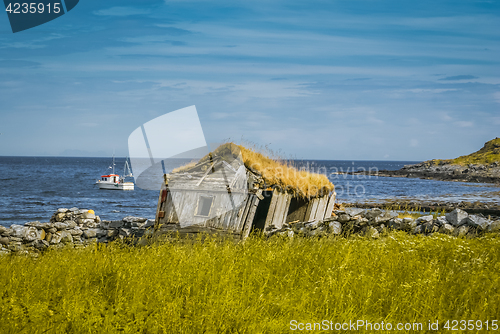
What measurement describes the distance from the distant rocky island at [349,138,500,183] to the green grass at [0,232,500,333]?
75.1m

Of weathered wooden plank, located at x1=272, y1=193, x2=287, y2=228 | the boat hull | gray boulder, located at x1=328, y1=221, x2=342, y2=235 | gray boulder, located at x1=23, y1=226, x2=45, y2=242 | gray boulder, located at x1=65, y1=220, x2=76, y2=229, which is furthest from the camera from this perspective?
the boat hull

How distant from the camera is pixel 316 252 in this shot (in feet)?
23.0

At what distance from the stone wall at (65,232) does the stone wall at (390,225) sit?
333 inches

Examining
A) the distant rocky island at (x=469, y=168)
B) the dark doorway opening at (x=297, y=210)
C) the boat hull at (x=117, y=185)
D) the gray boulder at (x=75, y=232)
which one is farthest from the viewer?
the distant rocky island at (x=469, y=168)

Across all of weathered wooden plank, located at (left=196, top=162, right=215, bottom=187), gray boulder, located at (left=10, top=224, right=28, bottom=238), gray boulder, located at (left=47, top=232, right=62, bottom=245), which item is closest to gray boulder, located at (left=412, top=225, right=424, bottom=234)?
weathered wooden plank, located at (left=196, top=162, right=215, bottom=187)

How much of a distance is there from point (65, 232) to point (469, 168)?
90.1 meters

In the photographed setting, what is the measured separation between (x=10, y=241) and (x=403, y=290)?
18.6m

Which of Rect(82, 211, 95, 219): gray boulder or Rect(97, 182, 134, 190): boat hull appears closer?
Rect(82, 211, 95, 219): gray boulder

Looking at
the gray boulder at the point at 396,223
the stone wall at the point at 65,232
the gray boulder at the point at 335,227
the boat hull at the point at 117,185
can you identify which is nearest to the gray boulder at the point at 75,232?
the stone wall at the point at 65,232

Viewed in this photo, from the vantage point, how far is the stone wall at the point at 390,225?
10164mm

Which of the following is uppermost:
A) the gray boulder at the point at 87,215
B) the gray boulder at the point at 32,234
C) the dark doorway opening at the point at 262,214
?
the dark doorway opening at the point at 262,214

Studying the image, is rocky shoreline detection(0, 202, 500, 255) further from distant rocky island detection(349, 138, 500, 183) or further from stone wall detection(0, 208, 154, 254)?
distant rocky island detection(349, 138, 500, 183)

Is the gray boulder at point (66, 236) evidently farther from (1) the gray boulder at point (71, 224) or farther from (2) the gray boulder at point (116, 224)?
(2) the gray boulder at point (116, 224)

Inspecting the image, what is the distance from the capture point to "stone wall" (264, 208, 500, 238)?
10.2m
